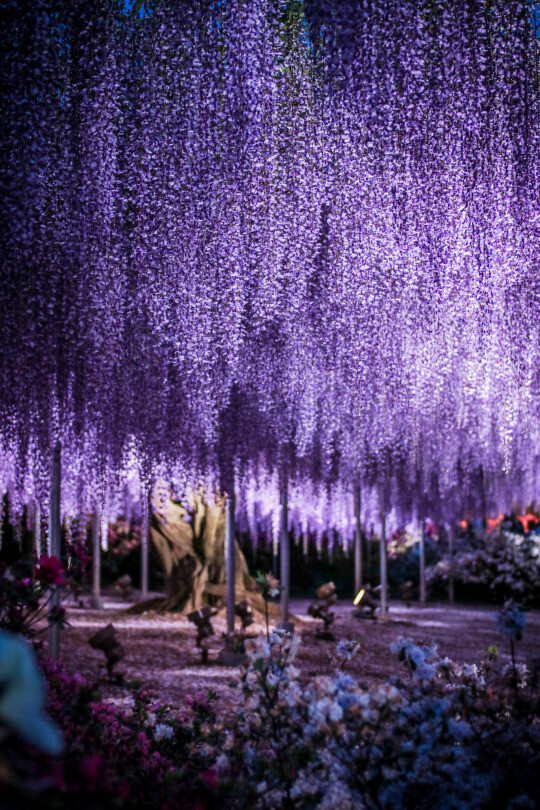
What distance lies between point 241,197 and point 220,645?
5830 millimetres

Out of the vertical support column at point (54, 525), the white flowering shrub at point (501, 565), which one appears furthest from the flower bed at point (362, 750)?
the white flowering shrub at point (501, 565)

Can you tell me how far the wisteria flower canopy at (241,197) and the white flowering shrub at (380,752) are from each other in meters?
3.22

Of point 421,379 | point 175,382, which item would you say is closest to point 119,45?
point 175,382

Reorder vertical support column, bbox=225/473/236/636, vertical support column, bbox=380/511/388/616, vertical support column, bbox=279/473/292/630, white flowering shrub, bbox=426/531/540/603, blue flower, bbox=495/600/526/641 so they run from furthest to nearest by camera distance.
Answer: white flowering shrub, bbox=426/531/540/603
vertical support column, bbox=380/511/388/616
vertical support column, bbox=279/473/292/630
vertical support column, bbox=225/473/236/636
blue flower, bbox=495/600/526/641

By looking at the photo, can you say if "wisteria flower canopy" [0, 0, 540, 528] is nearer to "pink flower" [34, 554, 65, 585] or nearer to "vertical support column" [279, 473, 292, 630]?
"pink flower" [34, 554, 65, 585]

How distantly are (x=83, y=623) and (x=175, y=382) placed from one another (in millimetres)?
5901

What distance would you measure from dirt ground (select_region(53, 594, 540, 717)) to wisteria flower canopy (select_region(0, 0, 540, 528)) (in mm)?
1732

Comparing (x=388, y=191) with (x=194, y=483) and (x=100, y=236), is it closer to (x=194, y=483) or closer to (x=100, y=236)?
(x=100, y=236)

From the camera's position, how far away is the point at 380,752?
5.71ft

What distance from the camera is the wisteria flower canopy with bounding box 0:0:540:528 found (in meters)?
4.37

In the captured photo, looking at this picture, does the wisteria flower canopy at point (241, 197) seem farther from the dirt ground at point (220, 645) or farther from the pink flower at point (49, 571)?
the pink flower at point (49, 571)

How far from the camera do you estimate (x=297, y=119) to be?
4.76 metres

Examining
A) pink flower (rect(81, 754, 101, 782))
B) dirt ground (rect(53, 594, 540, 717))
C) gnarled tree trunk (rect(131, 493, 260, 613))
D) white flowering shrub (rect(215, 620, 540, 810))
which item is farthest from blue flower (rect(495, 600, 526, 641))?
gnarled tree trunk (rect(131, 493, 260, 613))

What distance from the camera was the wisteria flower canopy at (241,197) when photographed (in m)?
4.37
